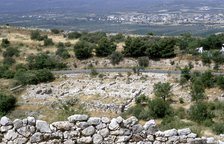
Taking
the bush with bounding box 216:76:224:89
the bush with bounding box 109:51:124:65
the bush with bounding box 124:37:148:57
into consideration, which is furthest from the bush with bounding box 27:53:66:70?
the bush with bounding box 216:76:224:89

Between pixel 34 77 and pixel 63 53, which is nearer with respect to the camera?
pixel 34 77

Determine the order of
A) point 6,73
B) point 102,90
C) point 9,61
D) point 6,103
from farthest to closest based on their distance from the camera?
point 9,61
point 6,73
point 102,90
point 6,103

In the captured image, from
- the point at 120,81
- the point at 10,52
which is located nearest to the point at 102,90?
the point at 120,81

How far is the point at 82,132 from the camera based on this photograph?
468 inches

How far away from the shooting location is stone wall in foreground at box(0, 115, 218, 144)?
11.8m

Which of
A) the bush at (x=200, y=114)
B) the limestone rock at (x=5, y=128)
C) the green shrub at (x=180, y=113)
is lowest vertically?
the green shrub at (x=180, y=113)

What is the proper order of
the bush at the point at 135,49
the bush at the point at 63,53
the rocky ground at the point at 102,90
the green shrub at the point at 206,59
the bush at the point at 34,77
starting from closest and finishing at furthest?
the rocky ground at the point at 102,90 → the bush at the point at 34,77 → the green shrub at the point at 206,59 → the bush at the point at 135,49 → the bush at the point at 63,53

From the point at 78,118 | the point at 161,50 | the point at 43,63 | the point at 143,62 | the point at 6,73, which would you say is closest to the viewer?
the point at 78,118

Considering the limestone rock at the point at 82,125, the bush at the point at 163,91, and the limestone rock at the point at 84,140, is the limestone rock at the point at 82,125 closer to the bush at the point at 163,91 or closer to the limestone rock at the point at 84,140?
the limestone rock at the point at 84,140

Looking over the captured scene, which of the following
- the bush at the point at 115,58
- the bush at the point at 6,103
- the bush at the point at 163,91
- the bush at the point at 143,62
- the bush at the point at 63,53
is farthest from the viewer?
the bush at the point at 63,53

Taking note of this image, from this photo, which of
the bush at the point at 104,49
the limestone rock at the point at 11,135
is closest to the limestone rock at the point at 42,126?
the limestone rock at the point at 11,135

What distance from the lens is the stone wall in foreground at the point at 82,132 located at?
38.6 feet

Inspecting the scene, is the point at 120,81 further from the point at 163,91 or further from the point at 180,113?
the point at 180,113

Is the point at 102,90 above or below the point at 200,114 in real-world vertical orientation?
below
